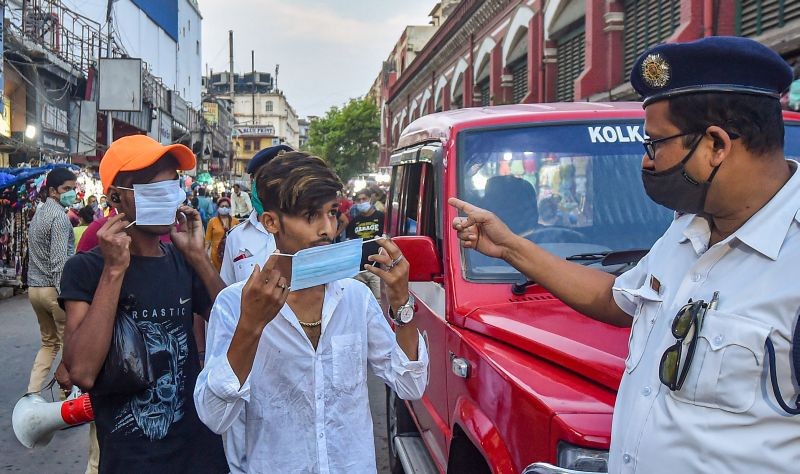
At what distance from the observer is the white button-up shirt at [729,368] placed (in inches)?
64.3

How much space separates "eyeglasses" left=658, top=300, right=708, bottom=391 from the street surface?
4024 millimetres

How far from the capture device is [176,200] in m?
3.01

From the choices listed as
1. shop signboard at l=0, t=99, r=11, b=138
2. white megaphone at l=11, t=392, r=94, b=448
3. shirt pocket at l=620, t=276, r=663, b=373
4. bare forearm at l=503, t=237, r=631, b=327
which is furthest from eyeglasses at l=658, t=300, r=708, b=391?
shop signboard at l=0, t=99, r=11, b=138

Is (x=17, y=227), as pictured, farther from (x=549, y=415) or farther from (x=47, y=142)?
(x=549, y=415)

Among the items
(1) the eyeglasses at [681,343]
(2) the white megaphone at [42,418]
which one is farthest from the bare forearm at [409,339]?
(2) the white megaphone at [42,418]

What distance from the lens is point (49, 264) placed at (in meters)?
7.10

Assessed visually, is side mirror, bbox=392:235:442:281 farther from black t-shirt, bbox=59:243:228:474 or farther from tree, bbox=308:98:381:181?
tree, bbox=308:98:381:181

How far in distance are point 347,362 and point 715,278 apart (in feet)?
3.68

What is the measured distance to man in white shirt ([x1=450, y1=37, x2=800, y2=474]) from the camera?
164 cm

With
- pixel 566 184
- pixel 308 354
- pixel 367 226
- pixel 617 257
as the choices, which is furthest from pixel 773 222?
pixel 367 226

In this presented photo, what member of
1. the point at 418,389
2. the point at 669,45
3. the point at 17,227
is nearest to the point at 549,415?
the point at 418,389

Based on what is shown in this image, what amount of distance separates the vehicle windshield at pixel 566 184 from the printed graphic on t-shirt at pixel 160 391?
4.46 ft

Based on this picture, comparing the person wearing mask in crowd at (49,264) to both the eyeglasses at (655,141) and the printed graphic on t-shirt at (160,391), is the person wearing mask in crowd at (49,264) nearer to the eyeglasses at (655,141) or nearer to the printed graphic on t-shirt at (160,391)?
the printed graphic on t-shirt at (160,391)

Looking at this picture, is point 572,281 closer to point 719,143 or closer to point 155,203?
point 719,143
